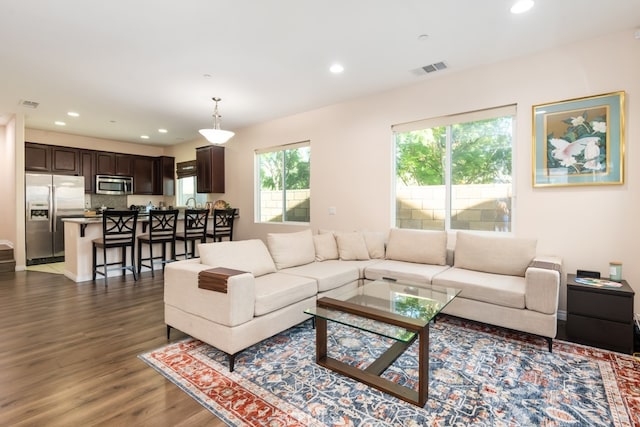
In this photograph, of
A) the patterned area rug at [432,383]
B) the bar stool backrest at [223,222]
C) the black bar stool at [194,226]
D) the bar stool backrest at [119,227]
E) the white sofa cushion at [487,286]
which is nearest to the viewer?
the patterned area rug at [432,383]

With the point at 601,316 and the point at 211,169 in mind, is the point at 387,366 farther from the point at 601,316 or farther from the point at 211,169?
the point at 211,169

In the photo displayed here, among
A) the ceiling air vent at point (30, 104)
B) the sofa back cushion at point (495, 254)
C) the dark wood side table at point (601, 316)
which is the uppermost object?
the ceiling air vent at point (30, 104)

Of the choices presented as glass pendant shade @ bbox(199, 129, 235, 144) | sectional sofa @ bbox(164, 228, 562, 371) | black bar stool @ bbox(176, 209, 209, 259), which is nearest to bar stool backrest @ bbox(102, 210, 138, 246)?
black bar stool @ bbox(176, 209, 209, 259)

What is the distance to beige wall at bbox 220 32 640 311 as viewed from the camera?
2893 millimetres

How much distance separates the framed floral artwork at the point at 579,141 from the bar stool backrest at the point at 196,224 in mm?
4774

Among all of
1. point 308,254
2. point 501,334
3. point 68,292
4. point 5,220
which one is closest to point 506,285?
point 501,334

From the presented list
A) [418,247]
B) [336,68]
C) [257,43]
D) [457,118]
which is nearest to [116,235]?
[257,43]

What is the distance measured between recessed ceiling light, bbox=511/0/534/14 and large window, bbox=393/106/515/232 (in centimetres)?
115

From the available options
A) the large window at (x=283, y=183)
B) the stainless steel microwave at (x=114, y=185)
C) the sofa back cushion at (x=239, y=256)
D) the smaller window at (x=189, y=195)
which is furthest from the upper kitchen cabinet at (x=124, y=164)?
the sofa back cushion at (x=239, y=256)

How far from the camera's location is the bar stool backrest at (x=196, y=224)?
5375 millimetres

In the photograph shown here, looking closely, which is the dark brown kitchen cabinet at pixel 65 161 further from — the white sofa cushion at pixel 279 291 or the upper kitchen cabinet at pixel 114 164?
the white sofa cushion at pixel 279 291

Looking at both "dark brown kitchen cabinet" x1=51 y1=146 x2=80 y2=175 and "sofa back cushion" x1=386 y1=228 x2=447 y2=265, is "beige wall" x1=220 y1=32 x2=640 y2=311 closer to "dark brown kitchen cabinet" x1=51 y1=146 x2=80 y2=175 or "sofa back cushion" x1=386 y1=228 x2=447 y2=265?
"sofa back cushion" x1=386 y1=228 x2=447 y2=265

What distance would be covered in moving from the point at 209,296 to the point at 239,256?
2.24 feet

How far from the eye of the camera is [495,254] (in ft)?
10.5
